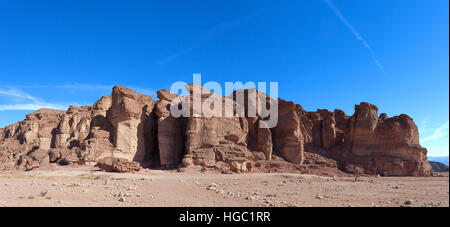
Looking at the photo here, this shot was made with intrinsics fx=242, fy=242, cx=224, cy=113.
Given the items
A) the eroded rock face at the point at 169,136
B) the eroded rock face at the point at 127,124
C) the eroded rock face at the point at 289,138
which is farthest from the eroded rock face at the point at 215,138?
the eroded rock face at the point at 127,124

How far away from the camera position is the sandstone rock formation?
2927 centimetres

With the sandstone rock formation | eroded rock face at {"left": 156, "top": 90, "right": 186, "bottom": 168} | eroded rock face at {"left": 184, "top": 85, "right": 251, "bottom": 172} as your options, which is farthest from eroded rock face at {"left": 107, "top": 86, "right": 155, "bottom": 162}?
eroded rock face at {"left": 184, "top": 85, "right": 251, "bottom": 172}

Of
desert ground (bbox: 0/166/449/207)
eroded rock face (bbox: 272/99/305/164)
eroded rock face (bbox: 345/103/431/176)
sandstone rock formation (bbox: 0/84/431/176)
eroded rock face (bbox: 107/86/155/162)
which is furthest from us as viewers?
eroded rock face (bbox: 345/103/431/176)

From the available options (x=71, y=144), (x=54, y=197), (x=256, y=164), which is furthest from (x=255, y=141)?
(x=54, y=197)

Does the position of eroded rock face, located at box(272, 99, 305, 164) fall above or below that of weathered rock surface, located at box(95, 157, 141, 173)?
above

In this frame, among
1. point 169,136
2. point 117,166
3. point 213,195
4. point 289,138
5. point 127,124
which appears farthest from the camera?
point 289,138

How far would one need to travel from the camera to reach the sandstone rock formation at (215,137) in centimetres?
2927

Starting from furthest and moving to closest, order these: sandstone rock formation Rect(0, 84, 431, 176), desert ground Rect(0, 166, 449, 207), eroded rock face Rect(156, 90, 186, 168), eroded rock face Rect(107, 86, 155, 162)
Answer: eroded rock face Rect(156, 90, 186, 168) < eroded rock face Rect(107, 86, 155, 162) < sandstone rock formation Rect(0, 84, 431, 176) < desert ground Rect(0, 166, 449, 207)

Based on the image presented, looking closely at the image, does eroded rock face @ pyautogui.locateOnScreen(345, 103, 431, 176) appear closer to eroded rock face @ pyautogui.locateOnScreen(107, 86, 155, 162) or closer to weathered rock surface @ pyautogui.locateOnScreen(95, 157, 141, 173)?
eroded rock face @ pyautogui.locateOnScreen(107, 86, 155, 162)

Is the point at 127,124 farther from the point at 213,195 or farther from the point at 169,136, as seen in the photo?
the point at 213,195

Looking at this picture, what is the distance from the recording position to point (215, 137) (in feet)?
98.1

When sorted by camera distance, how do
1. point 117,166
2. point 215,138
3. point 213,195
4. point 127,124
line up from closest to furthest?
point 213,195, point 117,166, point 215,138, point 127,124

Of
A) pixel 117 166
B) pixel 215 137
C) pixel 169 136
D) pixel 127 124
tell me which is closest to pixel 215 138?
pixel 215 137
